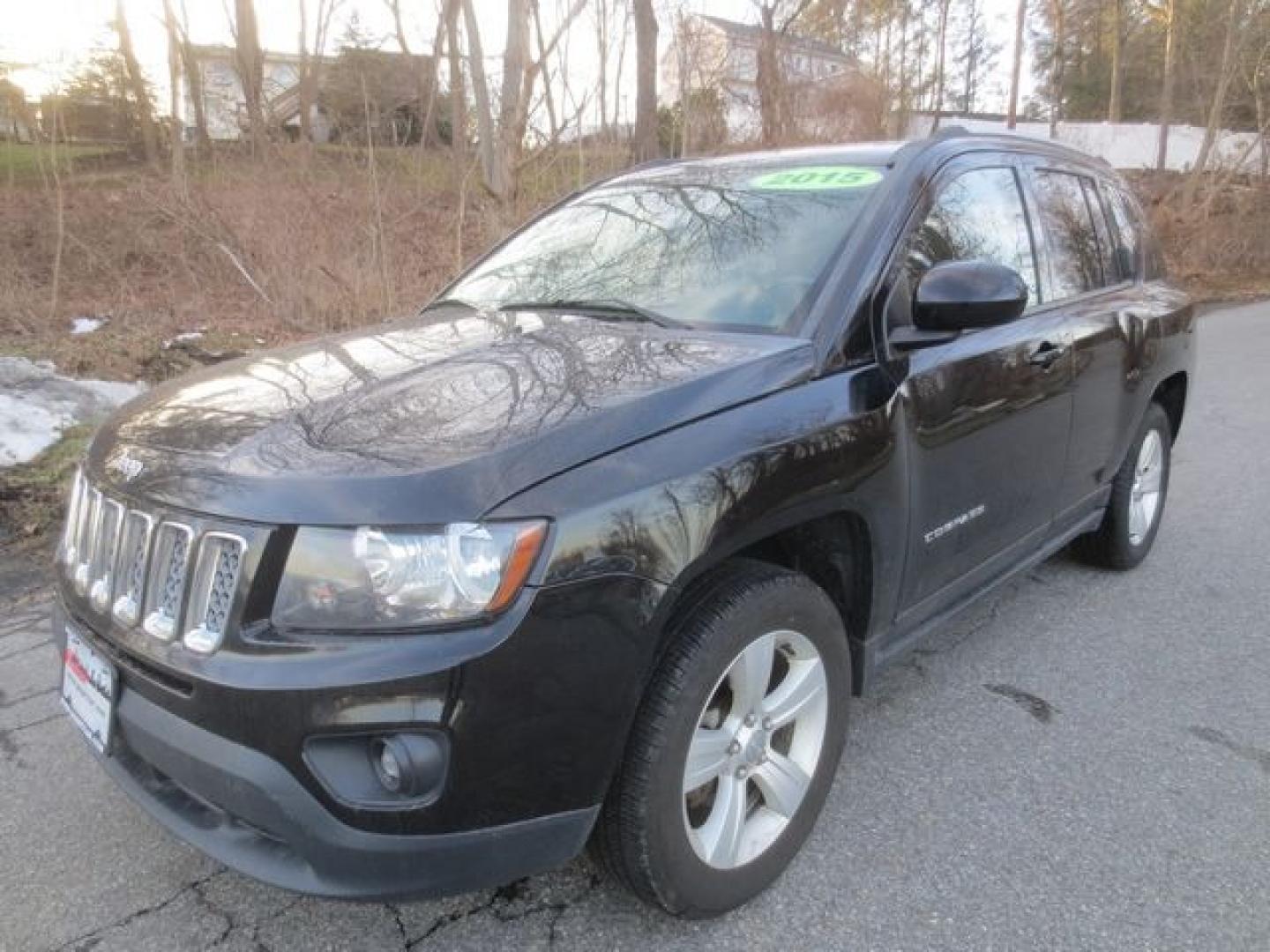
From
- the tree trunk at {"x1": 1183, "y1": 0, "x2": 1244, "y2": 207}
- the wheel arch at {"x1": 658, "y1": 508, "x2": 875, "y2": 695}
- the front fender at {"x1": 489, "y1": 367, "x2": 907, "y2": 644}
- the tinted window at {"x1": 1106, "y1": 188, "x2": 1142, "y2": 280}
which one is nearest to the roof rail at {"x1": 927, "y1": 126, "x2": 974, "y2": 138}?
the front fender at {"x1": 489, "y1": 367, "x2": 907, "y2": 644}

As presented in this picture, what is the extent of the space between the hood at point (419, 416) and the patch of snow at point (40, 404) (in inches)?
142

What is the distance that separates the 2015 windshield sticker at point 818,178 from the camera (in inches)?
112

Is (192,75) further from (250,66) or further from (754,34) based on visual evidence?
(754,34)

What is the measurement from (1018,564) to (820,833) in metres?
1.34

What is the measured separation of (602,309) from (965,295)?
3.33 feet

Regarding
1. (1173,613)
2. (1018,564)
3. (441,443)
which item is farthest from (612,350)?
(1173,613)

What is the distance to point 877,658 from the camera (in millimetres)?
2631

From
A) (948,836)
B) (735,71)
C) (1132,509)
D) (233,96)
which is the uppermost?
(735,71)

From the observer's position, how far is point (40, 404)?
590 cm

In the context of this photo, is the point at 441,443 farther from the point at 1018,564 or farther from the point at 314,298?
the point at 314,298

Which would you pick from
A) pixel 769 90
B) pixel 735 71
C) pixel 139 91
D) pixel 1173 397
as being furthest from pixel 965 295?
pixel 139 91

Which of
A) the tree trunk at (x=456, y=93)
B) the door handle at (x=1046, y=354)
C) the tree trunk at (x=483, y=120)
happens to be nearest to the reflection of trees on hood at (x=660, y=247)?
the door handle at (x=1046, y=354)

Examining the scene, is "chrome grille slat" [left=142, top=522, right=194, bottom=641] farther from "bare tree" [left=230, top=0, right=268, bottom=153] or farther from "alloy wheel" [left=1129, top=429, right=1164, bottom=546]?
"bare tree" [left=230, top=0, right=268, bottom=153]

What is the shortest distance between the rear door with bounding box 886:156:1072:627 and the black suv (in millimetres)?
16
